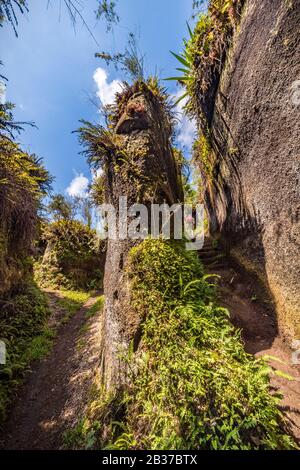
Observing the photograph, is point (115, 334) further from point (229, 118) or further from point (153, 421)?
point (229, 118)

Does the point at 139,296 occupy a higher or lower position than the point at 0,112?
lower

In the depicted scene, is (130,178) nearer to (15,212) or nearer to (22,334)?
(15,212)

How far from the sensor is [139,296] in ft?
12.1

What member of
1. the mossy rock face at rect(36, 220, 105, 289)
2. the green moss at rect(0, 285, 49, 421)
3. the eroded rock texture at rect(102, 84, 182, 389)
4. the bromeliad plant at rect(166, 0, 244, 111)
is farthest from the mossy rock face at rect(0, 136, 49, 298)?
the bromeliad plant at rect(166, 0, 244, 111)

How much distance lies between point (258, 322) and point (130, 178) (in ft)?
12.6

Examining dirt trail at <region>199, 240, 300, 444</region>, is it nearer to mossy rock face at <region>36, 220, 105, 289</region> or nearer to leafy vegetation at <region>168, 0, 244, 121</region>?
leafy vegetation at <region>168, 0, 244, 121</region>

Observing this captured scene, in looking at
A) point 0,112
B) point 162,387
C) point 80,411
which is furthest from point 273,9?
point 80,411

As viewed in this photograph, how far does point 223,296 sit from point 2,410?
14.2 feet

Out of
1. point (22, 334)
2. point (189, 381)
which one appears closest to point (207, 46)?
point (189, 381)

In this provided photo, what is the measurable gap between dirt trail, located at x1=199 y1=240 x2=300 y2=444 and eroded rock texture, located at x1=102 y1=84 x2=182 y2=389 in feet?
6.51

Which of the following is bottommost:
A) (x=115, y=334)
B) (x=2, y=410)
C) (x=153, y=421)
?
(x=2, y=410)

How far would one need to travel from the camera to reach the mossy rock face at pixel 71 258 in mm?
10109

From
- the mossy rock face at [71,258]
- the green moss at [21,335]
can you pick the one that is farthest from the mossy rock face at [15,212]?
the mossy rock face at [71,258]

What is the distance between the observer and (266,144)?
13.5ft
